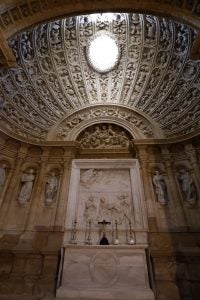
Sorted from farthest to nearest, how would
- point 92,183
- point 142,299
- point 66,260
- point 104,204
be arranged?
point 92,183 < point 104,204 < point 66,260 < point 142,299

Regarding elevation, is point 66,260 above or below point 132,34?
below

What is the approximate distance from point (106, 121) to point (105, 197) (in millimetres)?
2953

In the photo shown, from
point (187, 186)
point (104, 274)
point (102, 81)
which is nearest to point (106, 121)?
point (102, 81)

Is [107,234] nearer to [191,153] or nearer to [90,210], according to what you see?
[90,210]

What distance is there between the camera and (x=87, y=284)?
426 centimetres

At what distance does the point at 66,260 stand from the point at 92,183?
2363mm

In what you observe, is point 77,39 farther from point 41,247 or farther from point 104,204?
point 41,247

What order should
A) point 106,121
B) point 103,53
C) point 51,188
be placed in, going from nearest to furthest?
point 51,188 → point 106,121 → point 103,53

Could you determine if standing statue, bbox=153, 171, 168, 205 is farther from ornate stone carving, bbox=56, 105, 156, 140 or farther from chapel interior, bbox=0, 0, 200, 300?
ornate stone carving, bbox=56, 105, 156, 140

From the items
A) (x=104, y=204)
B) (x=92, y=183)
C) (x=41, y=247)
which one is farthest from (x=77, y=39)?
(x=41, y=247)

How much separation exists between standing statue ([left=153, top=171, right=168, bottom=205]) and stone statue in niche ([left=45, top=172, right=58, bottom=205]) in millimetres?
3029

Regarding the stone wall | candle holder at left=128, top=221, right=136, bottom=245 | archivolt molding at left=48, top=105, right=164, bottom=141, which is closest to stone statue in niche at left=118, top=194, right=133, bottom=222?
candle holder at left=128, top=221, right=136, bottom=245

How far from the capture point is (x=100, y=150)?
714 centimetres

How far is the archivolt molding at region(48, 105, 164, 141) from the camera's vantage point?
7.17 m
